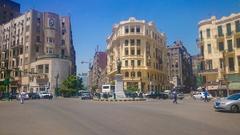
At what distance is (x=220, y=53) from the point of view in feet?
179

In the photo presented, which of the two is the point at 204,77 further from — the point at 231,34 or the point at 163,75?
the point at 163,75

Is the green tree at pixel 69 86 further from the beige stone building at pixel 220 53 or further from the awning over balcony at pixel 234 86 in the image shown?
the awning over balcony at pixel 234 86

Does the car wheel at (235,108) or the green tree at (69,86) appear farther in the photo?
the green tree at (69,86)

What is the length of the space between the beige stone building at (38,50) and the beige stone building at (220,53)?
4166 centimetres

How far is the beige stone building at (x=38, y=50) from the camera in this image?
8238cm

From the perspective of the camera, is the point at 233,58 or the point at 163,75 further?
the point at 163,75

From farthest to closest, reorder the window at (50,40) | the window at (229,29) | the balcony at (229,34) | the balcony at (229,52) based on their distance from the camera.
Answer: the window at (50,40) → the window at (229,29) → the balcony at (229,34) → the balcony at (229,52)

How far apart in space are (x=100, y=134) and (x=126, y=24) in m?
73.6

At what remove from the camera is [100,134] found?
9594mm

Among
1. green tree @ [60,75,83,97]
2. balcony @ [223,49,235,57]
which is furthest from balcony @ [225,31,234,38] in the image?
green tree @ [60,75,83,97]

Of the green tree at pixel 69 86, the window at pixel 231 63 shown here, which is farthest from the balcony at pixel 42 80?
the window at pixel 231 63

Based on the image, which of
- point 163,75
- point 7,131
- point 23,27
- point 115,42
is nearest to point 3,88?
point 23,27

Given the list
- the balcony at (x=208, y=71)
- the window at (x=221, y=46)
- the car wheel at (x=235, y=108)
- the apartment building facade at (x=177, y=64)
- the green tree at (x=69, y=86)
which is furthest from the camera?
the apartment building facade at (x=177, y=64)

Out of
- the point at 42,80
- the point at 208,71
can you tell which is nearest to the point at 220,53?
the point at 208,71
